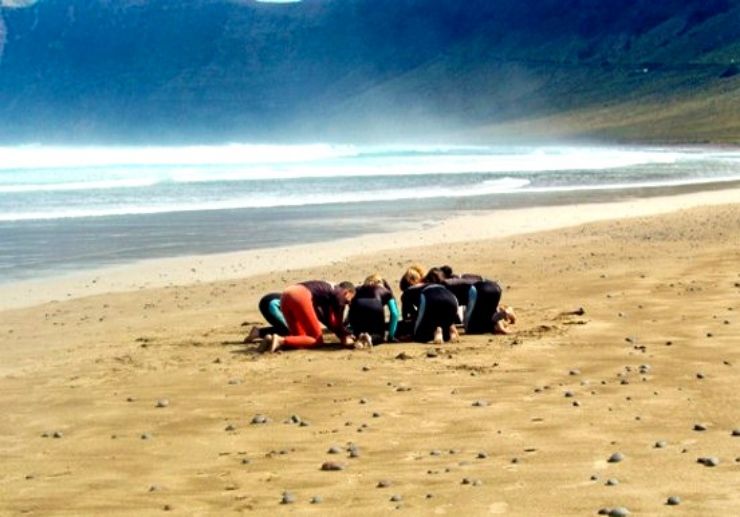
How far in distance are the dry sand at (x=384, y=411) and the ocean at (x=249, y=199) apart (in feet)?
22.0

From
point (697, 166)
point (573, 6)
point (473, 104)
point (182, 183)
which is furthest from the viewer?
point (573, 6)

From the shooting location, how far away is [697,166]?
53.1 m

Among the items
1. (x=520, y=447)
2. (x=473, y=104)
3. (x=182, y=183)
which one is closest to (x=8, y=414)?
(x=520, y=447)

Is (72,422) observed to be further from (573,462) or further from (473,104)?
(473,104)

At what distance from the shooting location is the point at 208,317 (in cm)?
1420

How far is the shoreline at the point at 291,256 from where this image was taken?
16922 mm

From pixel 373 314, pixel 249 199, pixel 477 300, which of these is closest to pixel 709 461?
pixel 373 314

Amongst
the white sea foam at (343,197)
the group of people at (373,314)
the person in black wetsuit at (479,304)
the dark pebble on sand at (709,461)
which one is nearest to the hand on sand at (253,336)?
the group of people at (373,314)

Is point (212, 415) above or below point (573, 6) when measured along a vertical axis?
below

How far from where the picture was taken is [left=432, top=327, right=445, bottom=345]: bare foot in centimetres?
1189

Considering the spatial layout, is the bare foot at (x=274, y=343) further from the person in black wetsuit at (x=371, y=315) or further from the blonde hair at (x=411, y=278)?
the blonde hair at (x=411, y=278)

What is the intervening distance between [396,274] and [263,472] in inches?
395

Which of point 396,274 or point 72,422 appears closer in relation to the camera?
point 72,422

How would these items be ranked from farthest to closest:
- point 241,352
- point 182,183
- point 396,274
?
point 182,183 → point 396,274 → point 241,352
